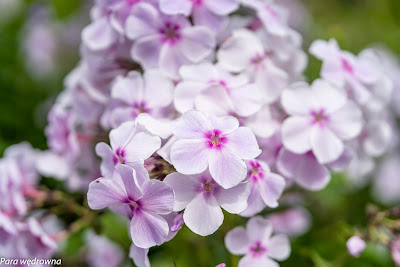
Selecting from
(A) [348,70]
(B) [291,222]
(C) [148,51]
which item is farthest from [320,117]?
(B) [291,222]

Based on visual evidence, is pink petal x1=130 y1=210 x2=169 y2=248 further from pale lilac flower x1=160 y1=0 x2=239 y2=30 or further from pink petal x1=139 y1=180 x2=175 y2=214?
pale lilac flower x1=160 y1=0 x2=239 y2=30

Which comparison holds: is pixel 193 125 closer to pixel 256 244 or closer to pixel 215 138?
pixel 215 138

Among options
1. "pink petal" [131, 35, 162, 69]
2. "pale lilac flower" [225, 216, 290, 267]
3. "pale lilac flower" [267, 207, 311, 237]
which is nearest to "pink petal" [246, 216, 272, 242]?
"pale lilac flower" [225, 216, 290, 267]

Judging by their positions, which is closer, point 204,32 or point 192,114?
point 192,114

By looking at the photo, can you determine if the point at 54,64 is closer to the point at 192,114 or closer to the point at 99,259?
the point at 99,259

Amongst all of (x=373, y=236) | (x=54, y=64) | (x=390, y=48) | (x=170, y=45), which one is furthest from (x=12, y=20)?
(x=373, y=236)

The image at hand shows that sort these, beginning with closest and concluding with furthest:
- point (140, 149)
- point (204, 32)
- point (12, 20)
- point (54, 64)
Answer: point (140, 149) → point (204, 32) → point (12, 20) → point (54, 64)
